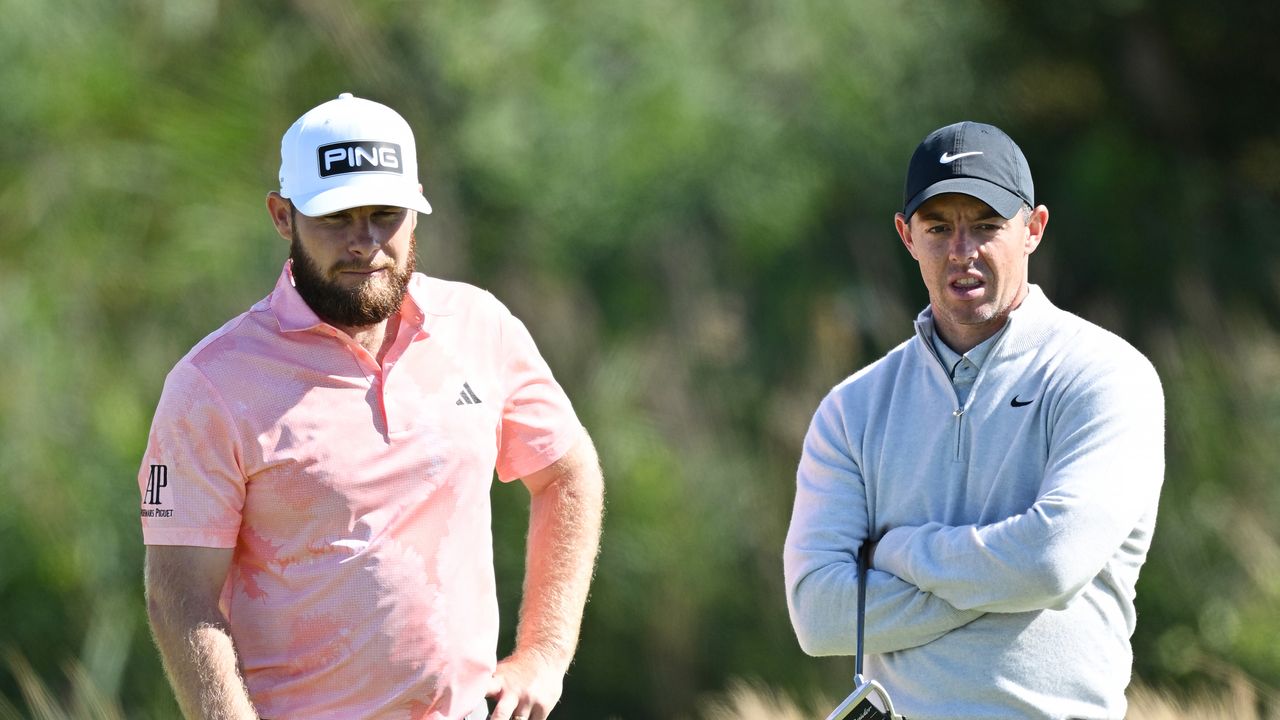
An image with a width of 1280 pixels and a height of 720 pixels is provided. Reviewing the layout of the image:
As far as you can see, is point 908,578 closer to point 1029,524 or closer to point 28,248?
point 1029,524

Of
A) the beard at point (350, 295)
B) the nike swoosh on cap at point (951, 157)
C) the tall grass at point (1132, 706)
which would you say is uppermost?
the nike swoosh on cap at point (951, 157)

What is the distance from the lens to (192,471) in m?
2.92

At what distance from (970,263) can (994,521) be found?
0.45m

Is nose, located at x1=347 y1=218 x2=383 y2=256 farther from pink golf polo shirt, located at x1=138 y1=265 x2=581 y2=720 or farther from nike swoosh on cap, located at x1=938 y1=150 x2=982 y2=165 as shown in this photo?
nike swoosh on cap, located at x1=938 y1=150 x2=982 y2=165

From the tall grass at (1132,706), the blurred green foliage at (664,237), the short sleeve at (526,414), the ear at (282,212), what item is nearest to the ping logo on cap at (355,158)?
the ear at (282,212)

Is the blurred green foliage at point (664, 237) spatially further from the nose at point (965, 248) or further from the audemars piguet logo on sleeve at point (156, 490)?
the nose at point (965, 248)

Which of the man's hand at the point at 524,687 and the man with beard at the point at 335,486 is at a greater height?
the man with beard at the point at 335,486

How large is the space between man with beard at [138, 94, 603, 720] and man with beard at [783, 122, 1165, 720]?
2.00 ft

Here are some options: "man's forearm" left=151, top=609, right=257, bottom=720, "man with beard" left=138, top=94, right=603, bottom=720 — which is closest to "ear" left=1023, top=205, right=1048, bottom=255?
"man with beard" left=138, top=94, right=603, bottom=720

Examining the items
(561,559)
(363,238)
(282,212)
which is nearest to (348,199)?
(363,238)

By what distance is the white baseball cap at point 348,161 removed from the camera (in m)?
3.03

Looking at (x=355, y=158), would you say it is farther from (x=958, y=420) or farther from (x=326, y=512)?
(x=958, y=420)

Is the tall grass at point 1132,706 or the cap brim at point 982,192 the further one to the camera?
the tall grass at point 1132,706

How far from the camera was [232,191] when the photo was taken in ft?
30.9
